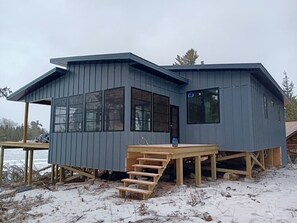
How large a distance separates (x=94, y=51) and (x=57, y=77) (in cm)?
1462

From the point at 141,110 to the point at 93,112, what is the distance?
149 cm

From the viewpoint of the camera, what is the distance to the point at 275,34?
16812mm

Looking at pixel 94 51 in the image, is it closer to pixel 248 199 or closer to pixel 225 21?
pixel 225 21

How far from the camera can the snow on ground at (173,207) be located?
3699 mm

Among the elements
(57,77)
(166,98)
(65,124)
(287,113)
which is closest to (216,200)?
(166,98)

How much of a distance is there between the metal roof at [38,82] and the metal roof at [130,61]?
1.20 feet

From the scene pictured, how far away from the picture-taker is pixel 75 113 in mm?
7957

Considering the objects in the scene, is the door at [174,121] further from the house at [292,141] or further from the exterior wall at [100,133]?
the house at [292,141]

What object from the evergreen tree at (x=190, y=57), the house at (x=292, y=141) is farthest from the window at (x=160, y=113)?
the evergreen tree at (x=190, y=57)

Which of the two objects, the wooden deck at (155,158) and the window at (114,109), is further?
the window at (114,109)

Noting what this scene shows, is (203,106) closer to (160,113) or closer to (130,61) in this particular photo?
(160,113)

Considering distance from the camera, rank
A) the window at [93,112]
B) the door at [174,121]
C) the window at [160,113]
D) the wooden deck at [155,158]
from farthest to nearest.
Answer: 1. the door at [174,121]
2. the window at [160,113]
3. the window at [93,112]
4. the wooden deck at [155,158]

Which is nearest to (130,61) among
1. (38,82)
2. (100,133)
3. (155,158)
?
(100,133)

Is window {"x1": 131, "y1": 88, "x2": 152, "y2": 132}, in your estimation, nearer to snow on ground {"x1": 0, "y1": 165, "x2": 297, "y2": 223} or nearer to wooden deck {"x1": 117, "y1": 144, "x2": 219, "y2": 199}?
wooden deck {"x1": 117, "y1": 144, "x2": 219, "y2": 199}
